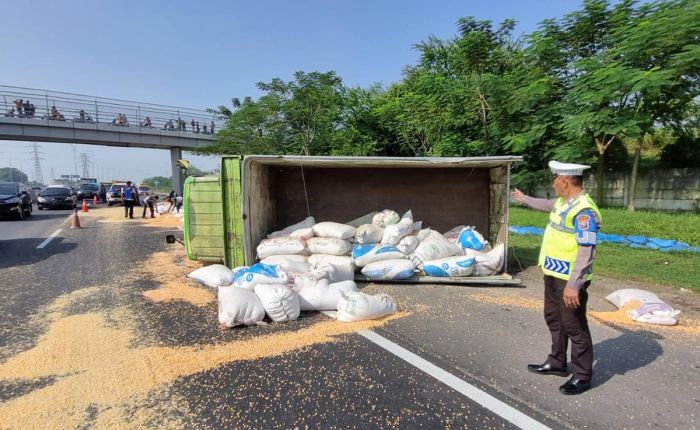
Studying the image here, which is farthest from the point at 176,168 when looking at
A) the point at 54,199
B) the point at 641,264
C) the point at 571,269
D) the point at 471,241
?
the point at 571,269

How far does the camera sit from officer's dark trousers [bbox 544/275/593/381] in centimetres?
277

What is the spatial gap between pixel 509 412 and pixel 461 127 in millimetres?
15293

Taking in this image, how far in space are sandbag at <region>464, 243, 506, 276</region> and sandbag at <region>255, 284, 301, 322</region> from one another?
2955 mm

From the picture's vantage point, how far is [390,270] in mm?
5645

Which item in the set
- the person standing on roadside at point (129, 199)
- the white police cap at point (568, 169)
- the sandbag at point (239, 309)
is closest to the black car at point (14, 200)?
the person standing on roadside at point (129, 199)

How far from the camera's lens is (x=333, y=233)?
6.36 m

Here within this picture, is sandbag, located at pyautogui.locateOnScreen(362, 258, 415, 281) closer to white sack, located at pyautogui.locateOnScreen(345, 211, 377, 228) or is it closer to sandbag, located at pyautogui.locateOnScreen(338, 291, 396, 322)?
sandbag, located at pyautogui.locateOnScreen(338, 291, 396, 322)

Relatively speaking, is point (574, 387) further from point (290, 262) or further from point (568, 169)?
point (290, 262)

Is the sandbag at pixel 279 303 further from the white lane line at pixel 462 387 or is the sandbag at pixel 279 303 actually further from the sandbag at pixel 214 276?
the sandbag at pixel 214 276

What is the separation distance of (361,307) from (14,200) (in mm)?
14827

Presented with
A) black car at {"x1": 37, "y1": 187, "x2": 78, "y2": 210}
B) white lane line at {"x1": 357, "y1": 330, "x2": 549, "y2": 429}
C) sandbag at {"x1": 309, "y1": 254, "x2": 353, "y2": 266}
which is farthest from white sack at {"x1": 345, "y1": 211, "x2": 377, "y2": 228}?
black car at {"x1": 37, "y1": 187, "x2": 78, "y2": 210}

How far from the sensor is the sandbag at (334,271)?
5016mm

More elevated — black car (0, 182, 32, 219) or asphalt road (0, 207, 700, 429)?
black car (0, 182, 32, 219)

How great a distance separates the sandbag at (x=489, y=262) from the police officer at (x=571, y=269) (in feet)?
9.33
